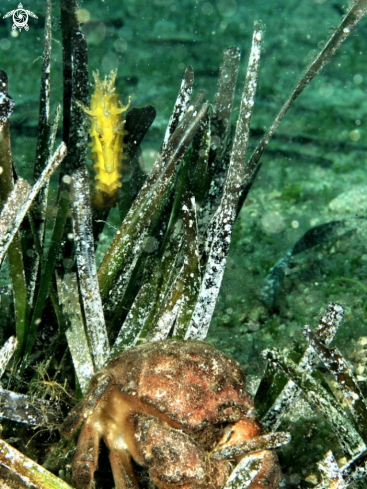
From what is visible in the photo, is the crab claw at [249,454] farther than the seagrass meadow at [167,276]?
No

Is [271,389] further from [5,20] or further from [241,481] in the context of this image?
[5,20]

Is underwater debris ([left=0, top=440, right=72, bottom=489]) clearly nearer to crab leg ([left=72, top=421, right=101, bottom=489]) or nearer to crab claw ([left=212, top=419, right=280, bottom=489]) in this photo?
crab leg ([left=72, top=421, right=101, bottom=489])

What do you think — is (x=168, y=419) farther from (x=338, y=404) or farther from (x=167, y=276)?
(x=167, y=276)

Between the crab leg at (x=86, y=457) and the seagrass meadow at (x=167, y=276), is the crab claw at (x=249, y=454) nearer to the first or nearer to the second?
the seagrass meadow at (x=167, y=276)

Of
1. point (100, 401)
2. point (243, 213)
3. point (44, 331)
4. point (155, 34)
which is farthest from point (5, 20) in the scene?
point (100, 401)

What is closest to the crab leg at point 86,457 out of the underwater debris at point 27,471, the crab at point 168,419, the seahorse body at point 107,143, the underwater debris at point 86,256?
the crab at point 168,419

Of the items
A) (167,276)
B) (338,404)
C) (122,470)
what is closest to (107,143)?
(167,276)

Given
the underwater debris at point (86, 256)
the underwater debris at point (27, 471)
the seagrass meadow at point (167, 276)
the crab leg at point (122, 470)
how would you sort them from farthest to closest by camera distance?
the underwater debris at point (86, 256) < the seagrass meadow at point (167, 276) < the crab leg at point (122, 470) < the underwater debris at point (27, 471)

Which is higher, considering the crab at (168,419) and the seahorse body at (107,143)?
the seahorse body at (107,143)
